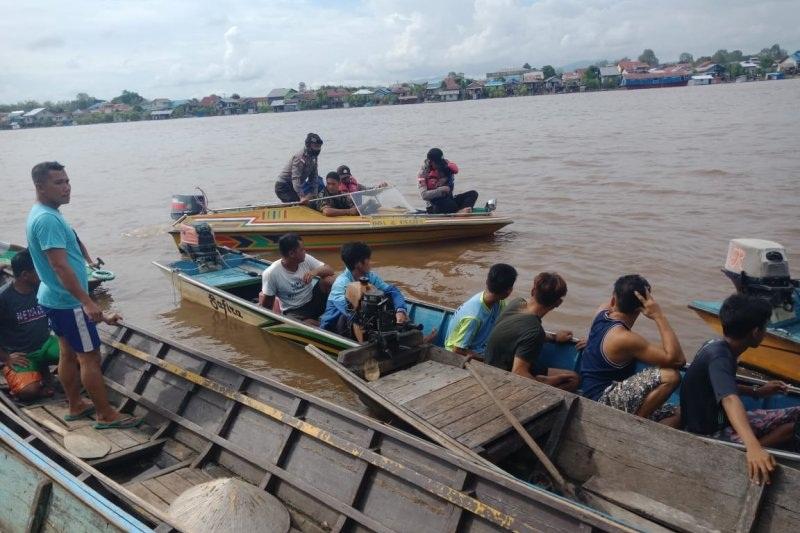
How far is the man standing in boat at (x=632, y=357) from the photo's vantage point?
3662 mm

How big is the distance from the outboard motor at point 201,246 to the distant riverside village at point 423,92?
83299mm

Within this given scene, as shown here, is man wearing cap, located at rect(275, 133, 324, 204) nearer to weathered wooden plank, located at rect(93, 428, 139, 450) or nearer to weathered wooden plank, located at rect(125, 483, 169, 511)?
weathered wooden plank, located at rect(93, 428, 139, 450)

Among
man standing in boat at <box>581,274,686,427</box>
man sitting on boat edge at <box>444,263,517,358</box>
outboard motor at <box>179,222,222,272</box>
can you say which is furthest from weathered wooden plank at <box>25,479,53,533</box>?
outboard motor at <box>179,222,222,272</box>

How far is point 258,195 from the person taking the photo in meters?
19.3

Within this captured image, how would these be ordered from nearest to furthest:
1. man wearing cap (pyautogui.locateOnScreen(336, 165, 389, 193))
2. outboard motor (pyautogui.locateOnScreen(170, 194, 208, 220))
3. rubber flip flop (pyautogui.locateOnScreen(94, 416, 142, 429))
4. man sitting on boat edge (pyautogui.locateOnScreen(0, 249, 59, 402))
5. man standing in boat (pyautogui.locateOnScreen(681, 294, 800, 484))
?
1. man standing in boat (pyautogui.locateOnScreen(681, 294, 800, 484))
2. rubber flip flop (pyautogui.locateOnScreen(94, 416, 142, 429))
3. man sitting on boat edge (pyautogui.locateOnScreen(0, 249, 59, 402))
4. man wearing cap (pyautogui.locateOnScreen(336, 165, 389, 193))
5. outboard motor (pyautogui.locateOnScreen(170, 194, 208, 220))

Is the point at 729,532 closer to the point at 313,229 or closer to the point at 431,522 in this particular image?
the point at 431,522

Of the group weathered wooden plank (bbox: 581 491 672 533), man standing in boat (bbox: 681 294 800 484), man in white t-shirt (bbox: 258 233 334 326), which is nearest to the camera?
man standing in boat (bbox: 681 294 800 484)

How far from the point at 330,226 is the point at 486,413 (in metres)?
7.53

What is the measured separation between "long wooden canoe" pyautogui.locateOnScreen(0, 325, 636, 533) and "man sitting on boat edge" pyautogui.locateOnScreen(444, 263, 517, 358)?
1.35m

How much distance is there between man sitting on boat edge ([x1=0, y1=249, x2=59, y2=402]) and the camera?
5.06 m

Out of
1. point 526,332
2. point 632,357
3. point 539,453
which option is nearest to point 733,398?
point 632,357

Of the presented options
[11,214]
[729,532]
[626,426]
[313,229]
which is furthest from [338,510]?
[11,214]

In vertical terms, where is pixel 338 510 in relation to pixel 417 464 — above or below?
below

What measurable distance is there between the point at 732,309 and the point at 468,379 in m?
1.78
